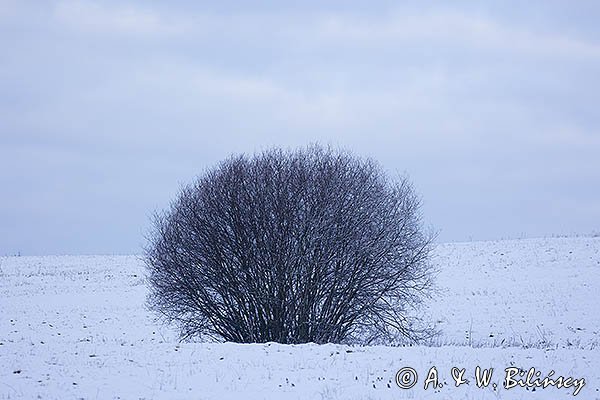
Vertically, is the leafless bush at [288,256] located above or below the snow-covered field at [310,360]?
above

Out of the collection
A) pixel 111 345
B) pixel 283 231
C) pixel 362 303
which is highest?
pixel 283 231

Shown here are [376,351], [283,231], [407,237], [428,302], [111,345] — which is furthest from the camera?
[428,302]

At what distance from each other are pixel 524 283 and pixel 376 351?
22.2 m

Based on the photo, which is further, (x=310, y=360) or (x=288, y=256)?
(x=288, y=256)

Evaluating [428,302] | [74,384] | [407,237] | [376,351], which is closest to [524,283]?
[428,302]

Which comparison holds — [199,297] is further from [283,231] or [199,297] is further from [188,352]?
[188,352]

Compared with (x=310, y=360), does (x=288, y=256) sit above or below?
above

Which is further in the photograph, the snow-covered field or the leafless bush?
the leafless bush

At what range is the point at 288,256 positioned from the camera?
2353cm

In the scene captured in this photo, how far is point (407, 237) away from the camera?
25203 millimetres

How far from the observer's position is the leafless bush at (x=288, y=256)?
23.7 metres

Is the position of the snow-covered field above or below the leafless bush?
below

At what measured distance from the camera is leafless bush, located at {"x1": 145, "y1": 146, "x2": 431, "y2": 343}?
23672 mm

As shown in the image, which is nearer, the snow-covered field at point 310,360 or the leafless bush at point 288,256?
the snow-covered field at point 310,360
